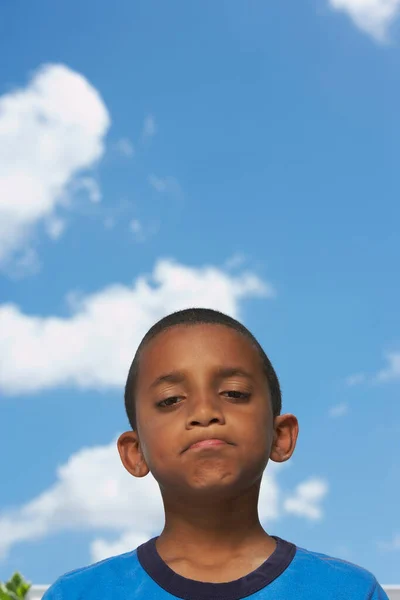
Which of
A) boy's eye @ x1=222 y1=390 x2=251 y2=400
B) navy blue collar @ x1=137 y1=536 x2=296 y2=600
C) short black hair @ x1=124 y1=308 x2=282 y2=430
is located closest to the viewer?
navy blue collar @ x1=137 y1=536 x2=296 y2=600

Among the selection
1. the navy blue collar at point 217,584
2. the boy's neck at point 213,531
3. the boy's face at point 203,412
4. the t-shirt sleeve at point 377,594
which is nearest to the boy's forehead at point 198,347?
the boy's face at point 203,412

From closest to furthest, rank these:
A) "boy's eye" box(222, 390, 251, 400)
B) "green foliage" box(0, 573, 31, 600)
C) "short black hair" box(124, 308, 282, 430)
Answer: "boy's eye" box(222, 390, 251, 400) → "short black hair" box(124, 308, 282, 430) → "green foliage" box(0, 573, 31, 600)

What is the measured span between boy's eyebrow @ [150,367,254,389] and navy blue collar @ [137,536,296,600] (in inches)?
12.5

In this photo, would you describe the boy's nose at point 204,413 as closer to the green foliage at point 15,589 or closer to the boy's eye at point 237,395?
the boy's eye at point 237,395

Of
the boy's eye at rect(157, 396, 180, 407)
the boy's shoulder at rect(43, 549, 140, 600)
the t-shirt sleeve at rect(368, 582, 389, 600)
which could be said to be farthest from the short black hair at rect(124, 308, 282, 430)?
the t-shirt sleeve at rect(368, 582, 389, 600)

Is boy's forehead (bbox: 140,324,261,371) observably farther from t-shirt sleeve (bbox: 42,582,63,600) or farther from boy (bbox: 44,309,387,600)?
t-shirt sleeve (bbox: 42,582,63,600)

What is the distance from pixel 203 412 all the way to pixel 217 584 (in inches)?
11.6

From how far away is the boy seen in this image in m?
1.44

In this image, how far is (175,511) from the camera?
1.54 m

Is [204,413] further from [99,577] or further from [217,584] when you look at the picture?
[99,577]

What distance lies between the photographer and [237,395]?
1.53 meters

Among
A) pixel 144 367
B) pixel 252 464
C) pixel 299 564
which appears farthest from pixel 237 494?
pixel 144 367

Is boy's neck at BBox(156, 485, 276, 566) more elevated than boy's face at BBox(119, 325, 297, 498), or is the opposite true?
boy's face at BBox(119, 325, 297, 498)

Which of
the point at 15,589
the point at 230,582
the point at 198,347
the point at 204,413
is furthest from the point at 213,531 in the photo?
the point at 15,589
